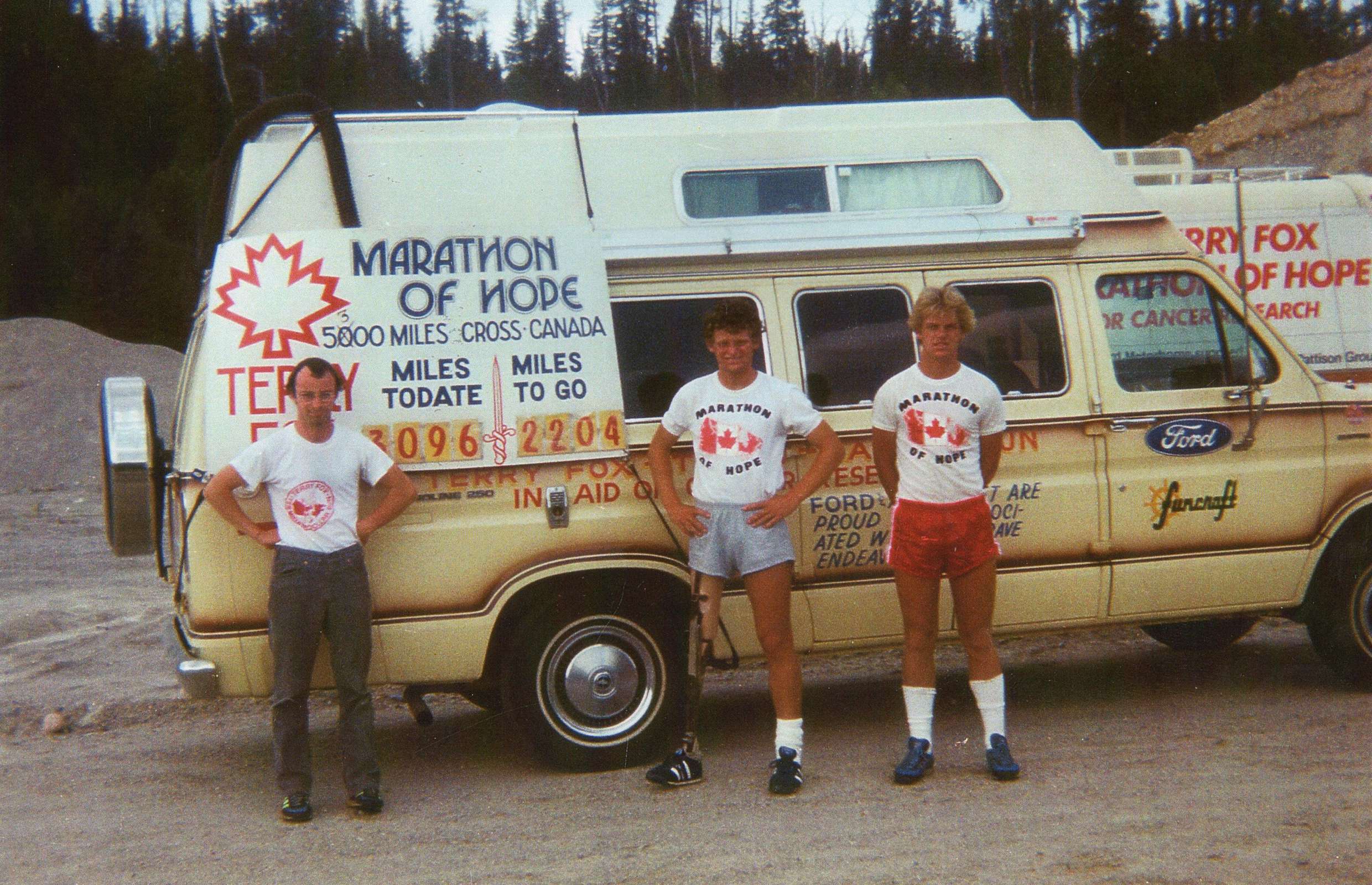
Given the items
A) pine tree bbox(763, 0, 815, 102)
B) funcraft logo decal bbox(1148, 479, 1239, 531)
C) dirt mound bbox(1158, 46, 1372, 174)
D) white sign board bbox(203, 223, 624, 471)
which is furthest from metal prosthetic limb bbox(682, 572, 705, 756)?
pine tree bbox(763, 0, 815, 102)

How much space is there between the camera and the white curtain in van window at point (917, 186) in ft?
20.4

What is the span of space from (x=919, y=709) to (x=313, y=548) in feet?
7.90

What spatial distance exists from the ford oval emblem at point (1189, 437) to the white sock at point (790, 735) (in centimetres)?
208

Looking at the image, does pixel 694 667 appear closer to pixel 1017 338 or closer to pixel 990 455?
pixel 990 455

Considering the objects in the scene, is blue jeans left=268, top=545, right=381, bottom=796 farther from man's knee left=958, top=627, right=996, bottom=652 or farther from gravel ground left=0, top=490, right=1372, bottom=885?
man's knee left=958, top=627, right=996, bottom=652

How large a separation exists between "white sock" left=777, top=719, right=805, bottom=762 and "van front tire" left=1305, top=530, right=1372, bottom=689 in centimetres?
276

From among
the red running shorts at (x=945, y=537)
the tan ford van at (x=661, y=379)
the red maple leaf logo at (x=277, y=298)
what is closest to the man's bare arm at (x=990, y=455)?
the red running shorts at (x=945, y=537)

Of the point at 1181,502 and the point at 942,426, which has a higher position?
the point at 942,426

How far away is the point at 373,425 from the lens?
559 cm

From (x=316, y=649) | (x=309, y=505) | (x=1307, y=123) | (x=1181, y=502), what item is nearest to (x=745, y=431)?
(x=309, y=505)

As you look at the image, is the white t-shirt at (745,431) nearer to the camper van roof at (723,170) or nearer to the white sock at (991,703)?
the camper van roof at (723,170)

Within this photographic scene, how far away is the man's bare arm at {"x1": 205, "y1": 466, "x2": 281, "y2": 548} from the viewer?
5.25 meters

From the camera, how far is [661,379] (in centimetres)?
596

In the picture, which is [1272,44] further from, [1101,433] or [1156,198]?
[1101,433]
